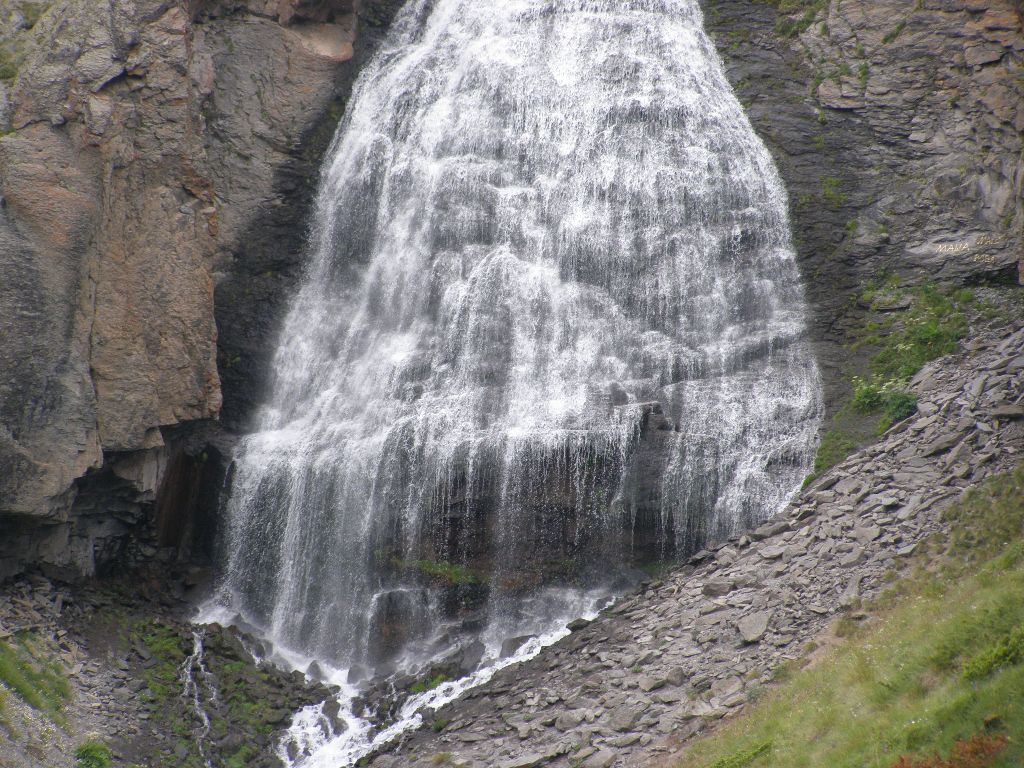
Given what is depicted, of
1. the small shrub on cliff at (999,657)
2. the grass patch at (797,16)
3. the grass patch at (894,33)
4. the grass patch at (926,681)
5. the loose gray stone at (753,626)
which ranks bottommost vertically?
the loose gray stone at (753,626)

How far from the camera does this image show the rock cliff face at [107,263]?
72.2 feet

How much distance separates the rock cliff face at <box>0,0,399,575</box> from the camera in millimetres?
22016

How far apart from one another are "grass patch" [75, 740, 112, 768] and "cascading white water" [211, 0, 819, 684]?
624 cm

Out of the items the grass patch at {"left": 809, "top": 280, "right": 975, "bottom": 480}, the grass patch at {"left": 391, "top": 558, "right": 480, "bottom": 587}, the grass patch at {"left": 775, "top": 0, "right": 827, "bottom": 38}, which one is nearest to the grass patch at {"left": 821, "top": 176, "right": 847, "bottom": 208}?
the grass patch at {"left": 809, "top": 280, "right": 975, "bottom": 480}

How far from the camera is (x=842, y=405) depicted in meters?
23.4

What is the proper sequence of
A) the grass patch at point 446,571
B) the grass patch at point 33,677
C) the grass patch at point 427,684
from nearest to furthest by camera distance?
1. the grass patch at point 33,677
2. the grass patch at point 427,684
3. the grass patch at point 446,571

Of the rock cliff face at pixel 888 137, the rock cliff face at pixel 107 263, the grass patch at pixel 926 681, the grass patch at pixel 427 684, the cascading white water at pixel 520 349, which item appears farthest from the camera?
the rock cliff face at pixel 888 137

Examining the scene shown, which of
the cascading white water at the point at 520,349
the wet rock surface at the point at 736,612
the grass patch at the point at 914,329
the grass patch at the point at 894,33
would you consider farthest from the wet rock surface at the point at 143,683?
the grass patch at the point at 894,33

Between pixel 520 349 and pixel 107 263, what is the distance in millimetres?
11296

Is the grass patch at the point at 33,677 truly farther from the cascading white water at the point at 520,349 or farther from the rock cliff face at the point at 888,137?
the rock cliff face at the point at 888,137

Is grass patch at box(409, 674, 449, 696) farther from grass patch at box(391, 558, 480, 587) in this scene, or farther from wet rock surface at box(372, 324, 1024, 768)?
grass patch at box(391, 558, 480, 587)

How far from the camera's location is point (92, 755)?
1775cm

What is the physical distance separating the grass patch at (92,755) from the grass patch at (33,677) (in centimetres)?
93

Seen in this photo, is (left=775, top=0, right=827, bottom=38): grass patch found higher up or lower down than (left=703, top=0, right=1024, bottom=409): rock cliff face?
higher up
